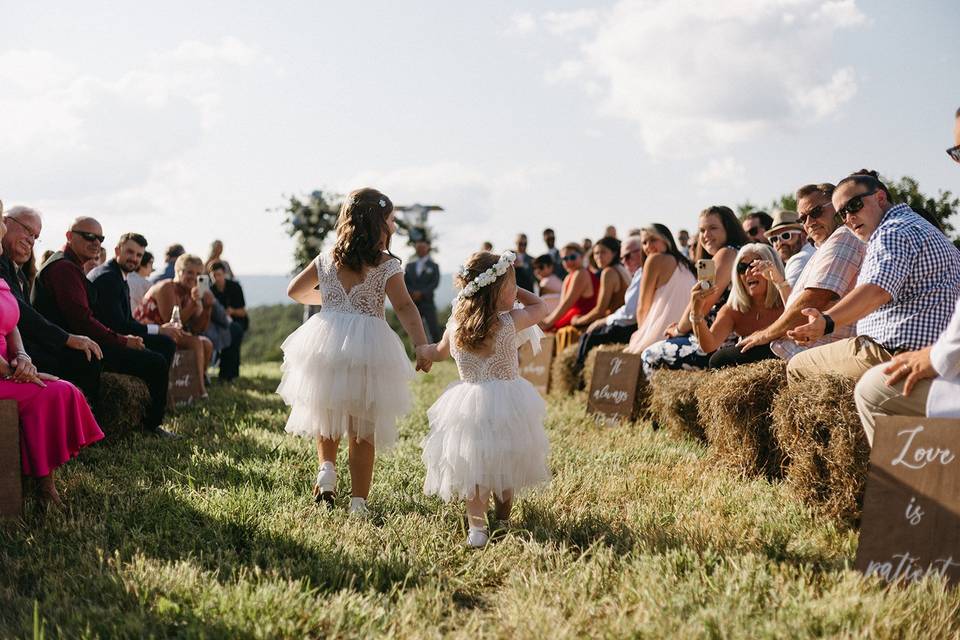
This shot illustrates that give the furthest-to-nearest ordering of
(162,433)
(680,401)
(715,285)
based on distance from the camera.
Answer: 1. (162,433)
2. (715,285)
3. (680,401)

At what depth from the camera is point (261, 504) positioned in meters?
5.02

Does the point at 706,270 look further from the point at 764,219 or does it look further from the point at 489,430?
the point at 489,430

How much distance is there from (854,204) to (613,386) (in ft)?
13.1

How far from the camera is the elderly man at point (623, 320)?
32.1 ft

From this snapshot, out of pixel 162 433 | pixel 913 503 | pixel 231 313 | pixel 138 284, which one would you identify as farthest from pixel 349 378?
pixel 231 313

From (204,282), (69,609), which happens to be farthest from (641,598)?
(204,282)

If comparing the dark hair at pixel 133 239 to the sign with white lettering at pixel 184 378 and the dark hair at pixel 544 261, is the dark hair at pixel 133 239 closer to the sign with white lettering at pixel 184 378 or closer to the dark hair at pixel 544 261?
the sign with white lettering at pixel 184 378

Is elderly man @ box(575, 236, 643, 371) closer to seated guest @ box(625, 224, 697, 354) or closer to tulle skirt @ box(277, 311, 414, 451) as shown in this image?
seated guest @ box(625, 224, 697, 354)

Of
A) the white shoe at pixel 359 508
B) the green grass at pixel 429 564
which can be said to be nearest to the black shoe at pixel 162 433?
the green grass at pixel 429 564

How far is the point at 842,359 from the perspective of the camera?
4.98 m

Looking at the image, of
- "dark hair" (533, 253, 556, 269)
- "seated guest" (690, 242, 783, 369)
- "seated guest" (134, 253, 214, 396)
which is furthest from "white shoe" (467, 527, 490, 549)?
"dark hair" (533, 253, 556, 269)

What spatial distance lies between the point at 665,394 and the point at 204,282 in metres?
6.44

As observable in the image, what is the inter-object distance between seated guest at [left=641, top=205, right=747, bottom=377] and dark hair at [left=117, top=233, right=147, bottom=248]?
511 centimetres

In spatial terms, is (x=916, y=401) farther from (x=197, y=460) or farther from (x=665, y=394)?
(x=197, y=460)
